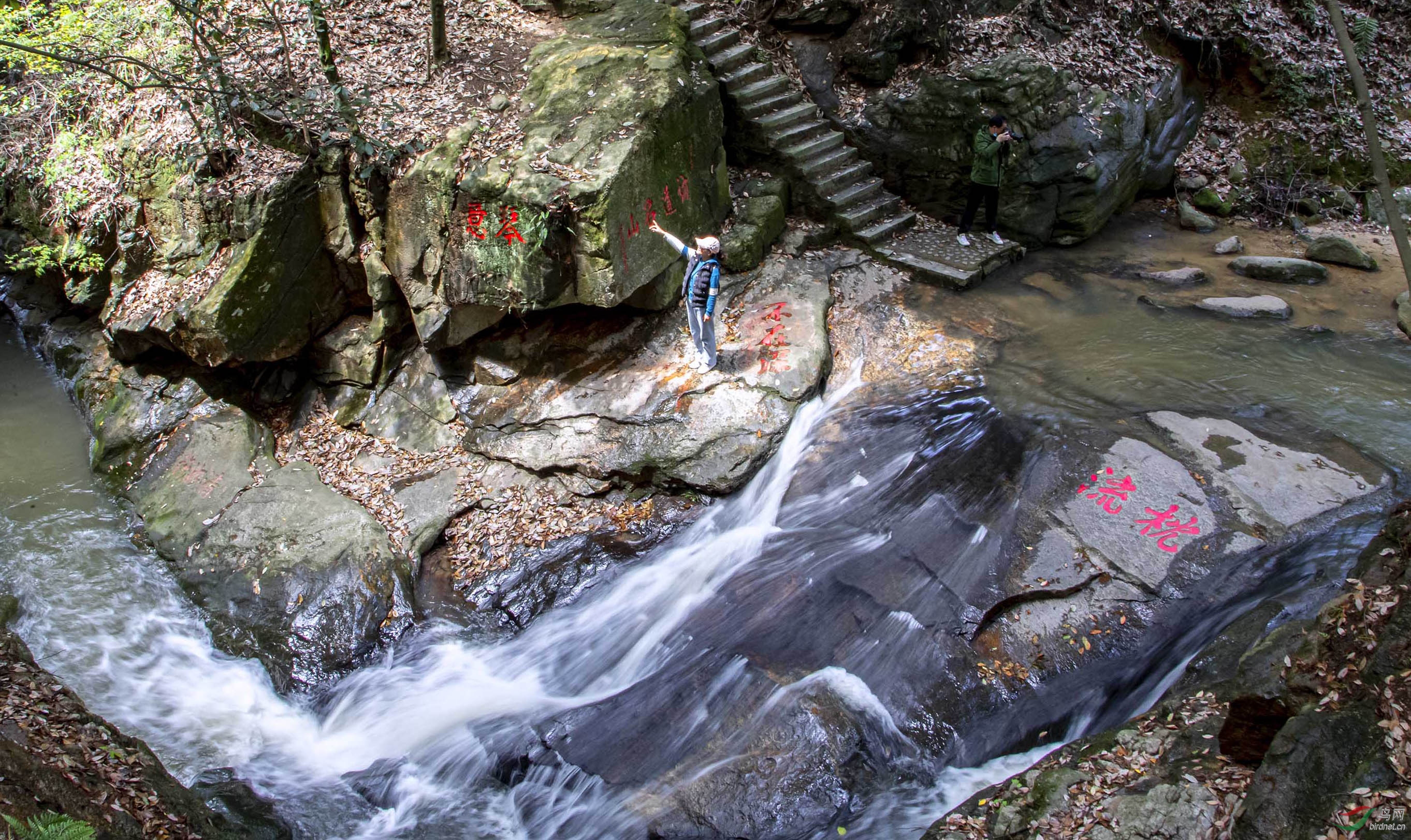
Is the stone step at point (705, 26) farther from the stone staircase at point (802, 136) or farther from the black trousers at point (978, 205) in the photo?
the black trousers at point (978, 205)

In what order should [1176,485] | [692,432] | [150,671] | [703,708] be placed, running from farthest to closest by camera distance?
1. [692,432]
2. [150,671]
3. [1176,485]
4. [703,708]

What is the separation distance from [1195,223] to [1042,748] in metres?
9.03

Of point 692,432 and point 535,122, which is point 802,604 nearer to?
point 692,432

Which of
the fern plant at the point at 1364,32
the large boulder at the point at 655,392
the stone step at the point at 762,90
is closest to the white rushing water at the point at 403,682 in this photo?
the large boulder at the point at 655,392

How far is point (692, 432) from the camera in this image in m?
8.54

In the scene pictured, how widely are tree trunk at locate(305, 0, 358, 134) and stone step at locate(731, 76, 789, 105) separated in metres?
4.97

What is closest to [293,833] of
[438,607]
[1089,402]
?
[438,607]

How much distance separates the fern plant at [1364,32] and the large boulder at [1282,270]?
4259 millimetres

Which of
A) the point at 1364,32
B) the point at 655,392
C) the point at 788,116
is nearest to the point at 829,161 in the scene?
the point at 788,116

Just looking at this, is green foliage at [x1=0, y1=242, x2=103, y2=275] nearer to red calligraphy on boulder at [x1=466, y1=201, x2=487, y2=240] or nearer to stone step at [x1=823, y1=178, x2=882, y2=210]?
red calligraphy on boulder at [x1=466, y1=201, x2=487, y2=240]

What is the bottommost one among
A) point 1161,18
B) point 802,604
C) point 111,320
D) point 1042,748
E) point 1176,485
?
point 1042,748

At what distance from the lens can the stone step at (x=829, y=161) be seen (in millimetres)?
11242

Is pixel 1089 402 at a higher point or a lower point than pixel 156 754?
higher

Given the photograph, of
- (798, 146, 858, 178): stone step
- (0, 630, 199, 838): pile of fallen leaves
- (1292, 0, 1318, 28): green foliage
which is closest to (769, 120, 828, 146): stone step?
(798, 146, 858, 178): stone step
